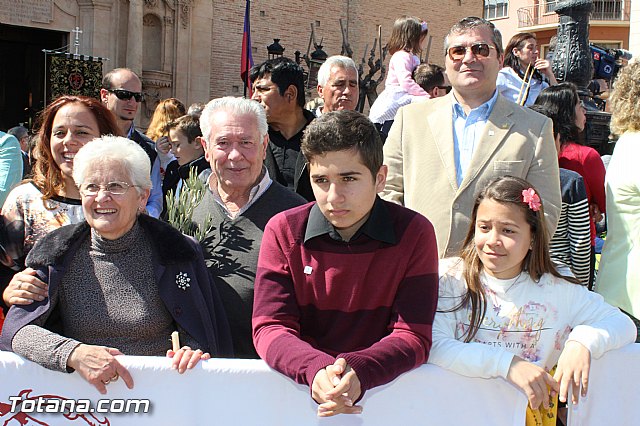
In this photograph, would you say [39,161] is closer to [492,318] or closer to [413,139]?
[413,139]

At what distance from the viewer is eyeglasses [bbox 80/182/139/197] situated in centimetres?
288

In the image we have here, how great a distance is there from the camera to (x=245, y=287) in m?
3.19

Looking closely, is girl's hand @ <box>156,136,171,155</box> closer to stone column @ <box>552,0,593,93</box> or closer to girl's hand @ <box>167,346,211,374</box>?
girl's hand @ <box>167,346,211,374</box>

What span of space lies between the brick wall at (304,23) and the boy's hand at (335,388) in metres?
17.2

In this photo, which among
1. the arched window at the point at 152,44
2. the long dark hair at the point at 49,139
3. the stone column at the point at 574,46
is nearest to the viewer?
the long dark hair at the point at 49,139

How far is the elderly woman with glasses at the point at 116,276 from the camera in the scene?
283cm

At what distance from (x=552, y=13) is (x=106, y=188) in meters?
37.2

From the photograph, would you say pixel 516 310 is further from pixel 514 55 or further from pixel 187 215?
pixel 514 55

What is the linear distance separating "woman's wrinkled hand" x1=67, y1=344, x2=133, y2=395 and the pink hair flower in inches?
62.0

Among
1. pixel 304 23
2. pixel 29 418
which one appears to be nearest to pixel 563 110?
pixel 29 418

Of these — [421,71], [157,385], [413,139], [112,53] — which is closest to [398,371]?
[157,385]

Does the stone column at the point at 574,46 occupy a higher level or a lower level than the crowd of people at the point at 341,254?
higher

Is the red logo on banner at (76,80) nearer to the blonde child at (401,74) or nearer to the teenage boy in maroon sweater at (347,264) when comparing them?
the blonde child at (401,74)

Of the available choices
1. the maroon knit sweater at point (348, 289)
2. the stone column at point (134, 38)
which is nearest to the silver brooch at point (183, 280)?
the maroon knit sweater at point (348, 289)
